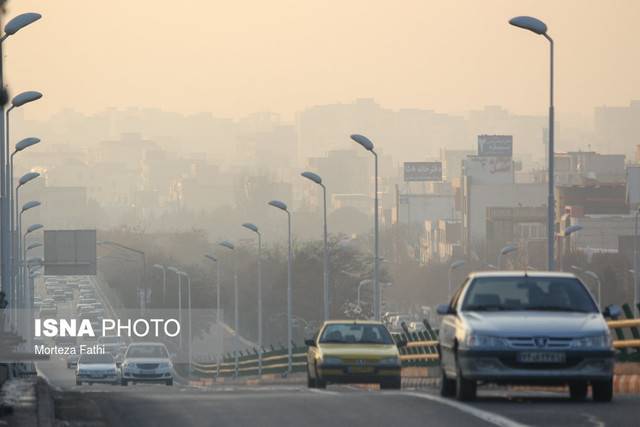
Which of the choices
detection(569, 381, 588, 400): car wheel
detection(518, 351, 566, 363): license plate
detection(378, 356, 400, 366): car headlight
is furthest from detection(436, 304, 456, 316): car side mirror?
detection(378, 356, 400, 366): car headlight

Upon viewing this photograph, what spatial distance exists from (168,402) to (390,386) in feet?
41.3

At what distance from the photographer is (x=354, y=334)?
36.6 metres

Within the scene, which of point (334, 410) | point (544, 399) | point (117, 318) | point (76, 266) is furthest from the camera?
point (117, 318)

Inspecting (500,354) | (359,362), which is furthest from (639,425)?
(359,362)

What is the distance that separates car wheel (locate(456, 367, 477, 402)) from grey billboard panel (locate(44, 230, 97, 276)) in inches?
2918

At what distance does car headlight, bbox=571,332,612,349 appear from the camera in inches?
829

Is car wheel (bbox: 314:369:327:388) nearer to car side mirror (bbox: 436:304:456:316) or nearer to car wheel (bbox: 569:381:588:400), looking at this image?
car side mirror (bbox: 436:304:456:316)

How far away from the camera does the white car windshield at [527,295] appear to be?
2223 cm

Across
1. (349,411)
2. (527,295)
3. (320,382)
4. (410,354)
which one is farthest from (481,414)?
(410,354)

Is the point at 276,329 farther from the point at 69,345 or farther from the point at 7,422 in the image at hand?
the point at 7,422

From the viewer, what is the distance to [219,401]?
23031mm

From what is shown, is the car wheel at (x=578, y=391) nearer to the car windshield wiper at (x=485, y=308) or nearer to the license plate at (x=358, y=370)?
the car windshield wiper at (x=485, y=308)

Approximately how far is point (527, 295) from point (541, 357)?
157 cm

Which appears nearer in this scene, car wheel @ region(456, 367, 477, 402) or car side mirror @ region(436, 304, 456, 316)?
car wheel @ region(456, 367, 477, 402)
